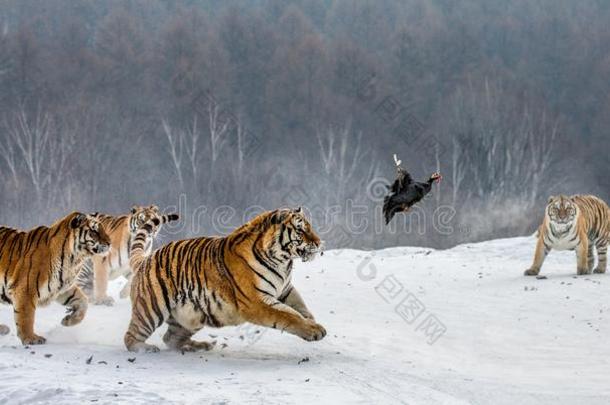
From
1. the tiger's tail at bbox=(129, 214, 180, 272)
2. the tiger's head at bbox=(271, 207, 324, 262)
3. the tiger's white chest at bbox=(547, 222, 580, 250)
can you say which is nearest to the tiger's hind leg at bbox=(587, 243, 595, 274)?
the tiger's white chest at bbox=(547, 222, 580, 250)

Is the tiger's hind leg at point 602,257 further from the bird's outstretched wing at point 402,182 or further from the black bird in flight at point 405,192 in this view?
the bird's outstretched wing at point 402,182

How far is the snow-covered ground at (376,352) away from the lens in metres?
4.49

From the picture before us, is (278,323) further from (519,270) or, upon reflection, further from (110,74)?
(110,74)

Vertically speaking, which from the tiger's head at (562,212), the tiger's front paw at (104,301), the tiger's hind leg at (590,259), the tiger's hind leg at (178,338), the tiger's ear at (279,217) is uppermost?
the tiger's ear at (279,217)

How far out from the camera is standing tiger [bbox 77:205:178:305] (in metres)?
8.48

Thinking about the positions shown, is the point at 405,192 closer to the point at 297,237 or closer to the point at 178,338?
the point at 297,237

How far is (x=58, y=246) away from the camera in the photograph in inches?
245

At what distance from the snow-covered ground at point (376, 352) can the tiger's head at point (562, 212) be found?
68cm

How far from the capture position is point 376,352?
21.2 ft

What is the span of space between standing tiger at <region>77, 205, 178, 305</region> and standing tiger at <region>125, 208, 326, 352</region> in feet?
8.29

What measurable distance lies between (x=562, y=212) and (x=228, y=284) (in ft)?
19.9

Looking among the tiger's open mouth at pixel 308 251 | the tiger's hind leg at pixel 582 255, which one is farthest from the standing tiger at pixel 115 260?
the tiger's hind leg at pixel 582 255

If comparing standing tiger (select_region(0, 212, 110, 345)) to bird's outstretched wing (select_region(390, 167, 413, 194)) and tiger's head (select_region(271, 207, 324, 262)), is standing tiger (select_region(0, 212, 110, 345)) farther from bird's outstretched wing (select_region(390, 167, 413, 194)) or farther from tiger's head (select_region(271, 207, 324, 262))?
bird's outstretched wing (select_region(390, 167, 413, 194))

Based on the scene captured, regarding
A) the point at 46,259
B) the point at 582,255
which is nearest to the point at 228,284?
the point at 46,259
